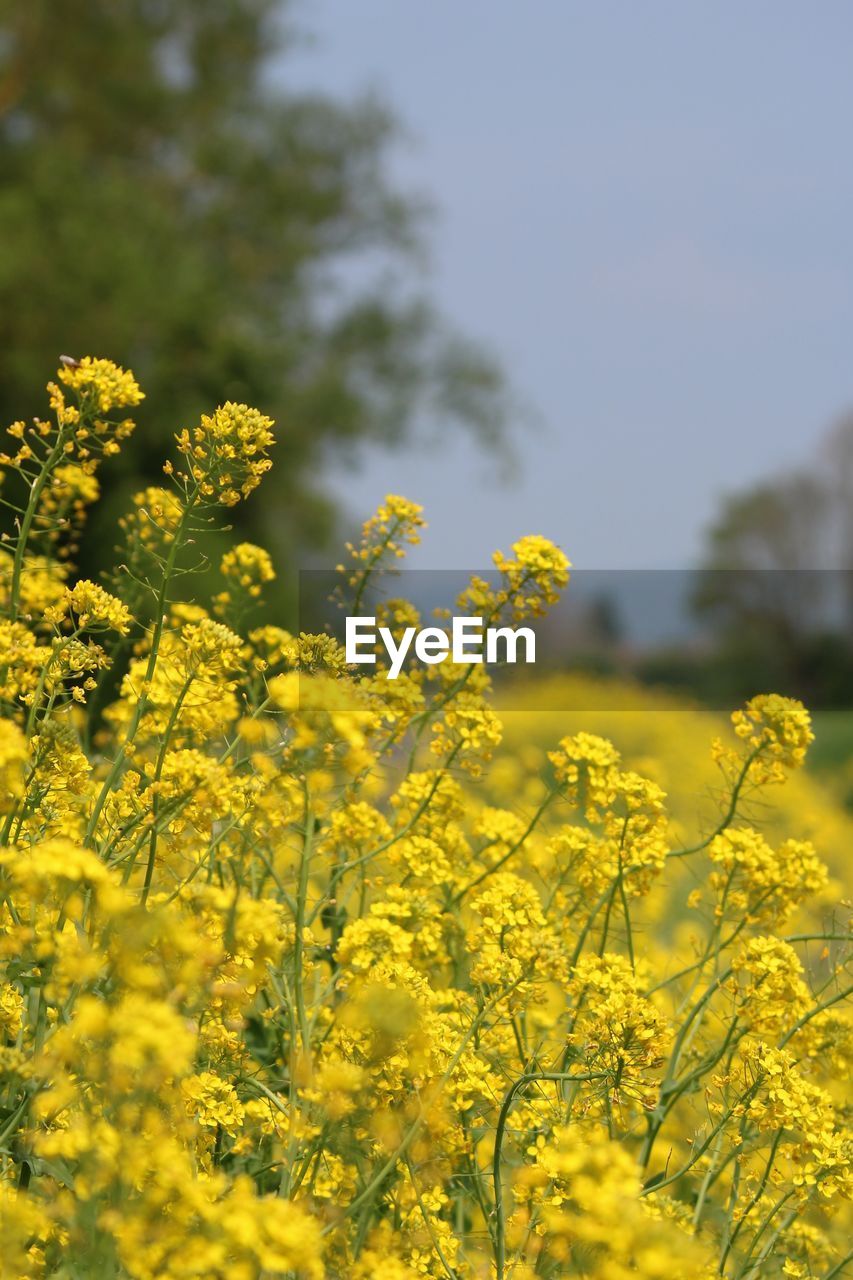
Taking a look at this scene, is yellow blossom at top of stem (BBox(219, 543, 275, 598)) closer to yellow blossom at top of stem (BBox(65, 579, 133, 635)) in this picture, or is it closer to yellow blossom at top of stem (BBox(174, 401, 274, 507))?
yellow blossom at top of stem (BBox(65, 579, 133, 635))

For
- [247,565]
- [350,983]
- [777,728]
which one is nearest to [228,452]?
[350,983]

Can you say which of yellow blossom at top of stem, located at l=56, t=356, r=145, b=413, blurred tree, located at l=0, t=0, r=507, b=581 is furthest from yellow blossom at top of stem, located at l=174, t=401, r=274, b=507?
blurred tree, located at l=0, t=0, r=507, b=581

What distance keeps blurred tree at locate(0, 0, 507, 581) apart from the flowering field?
51.1ft

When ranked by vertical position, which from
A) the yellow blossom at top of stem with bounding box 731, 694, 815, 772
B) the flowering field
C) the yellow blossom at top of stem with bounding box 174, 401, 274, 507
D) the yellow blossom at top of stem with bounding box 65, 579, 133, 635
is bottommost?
the flowering field

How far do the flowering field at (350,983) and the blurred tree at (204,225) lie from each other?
15565 mm

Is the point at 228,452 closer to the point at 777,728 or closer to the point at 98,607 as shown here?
the point at 98,607

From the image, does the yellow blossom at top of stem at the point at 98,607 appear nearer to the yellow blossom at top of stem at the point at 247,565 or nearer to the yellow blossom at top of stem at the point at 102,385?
the yellow blossom at top of stem at the point at 102,385

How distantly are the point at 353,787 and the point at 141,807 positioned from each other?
0.48m

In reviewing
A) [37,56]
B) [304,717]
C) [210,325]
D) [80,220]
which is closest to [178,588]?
[210,325]

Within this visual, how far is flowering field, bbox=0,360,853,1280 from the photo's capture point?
5.35 ft

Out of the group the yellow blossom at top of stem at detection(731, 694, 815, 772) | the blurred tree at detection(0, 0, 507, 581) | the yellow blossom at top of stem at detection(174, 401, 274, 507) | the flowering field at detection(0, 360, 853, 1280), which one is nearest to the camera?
the flowering field at detection(0, 360, 853, 1280)

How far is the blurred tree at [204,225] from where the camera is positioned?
19.7 metres

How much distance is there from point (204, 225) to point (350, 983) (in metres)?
24.6

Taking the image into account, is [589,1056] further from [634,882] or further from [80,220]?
[80,220]
